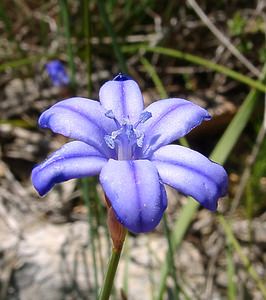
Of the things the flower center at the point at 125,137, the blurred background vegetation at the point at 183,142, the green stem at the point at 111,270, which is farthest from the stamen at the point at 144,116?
the blurred background vegetation at the point at 183,142

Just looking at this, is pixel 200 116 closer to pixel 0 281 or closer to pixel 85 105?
pixel 85 105

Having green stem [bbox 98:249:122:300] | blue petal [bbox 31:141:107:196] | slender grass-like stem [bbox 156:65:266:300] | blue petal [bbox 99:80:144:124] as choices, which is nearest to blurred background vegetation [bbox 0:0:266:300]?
slender grass-like stem [bbox 156:65:266:300]

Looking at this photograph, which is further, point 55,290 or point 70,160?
point 55,290

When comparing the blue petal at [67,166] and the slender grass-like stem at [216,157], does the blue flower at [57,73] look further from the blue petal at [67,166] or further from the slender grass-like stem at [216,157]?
the blue petal at [67,166]

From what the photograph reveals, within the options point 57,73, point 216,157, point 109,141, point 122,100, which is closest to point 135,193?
point 109,141

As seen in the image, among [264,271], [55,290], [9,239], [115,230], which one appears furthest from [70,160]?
[264,271]

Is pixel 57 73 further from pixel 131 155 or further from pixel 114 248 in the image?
pixel 114 248
